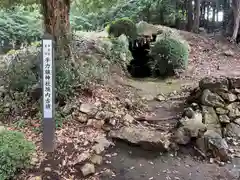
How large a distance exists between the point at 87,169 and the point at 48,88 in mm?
1179

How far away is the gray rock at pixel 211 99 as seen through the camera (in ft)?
16.7

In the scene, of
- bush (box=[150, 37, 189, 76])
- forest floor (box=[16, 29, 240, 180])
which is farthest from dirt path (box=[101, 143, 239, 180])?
bush (box=[150, 37, 189, 76])

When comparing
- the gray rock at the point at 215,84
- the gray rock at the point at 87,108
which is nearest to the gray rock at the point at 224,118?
the gray rock at the point at 215,84

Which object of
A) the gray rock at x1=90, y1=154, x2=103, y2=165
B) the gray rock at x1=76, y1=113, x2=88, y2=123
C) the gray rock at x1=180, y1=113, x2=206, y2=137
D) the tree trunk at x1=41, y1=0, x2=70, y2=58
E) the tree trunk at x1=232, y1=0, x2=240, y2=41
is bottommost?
the gray rock at x1=90, y1=154, x2=103, y2=165

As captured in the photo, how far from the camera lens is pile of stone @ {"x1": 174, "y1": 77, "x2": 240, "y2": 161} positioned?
4.34 metres

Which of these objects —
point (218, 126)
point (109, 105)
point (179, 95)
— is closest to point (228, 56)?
point (179, 95)

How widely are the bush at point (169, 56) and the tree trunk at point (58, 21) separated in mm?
3209

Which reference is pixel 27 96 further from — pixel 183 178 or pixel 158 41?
pixel 158 41

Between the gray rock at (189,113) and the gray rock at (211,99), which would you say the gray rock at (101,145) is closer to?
the gray rock at (189,113)

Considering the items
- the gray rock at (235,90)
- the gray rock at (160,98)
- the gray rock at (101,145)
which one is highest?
the gray rock at (235,90)

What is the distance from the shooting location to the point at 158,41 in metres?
8.11

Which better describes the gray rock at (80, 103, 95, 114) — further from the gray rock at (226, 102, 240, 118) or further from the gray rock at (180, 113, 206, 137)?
the gray rock at (226, 102, 240, 118)

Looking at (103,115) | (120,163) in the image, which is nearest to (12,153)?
(120,163)

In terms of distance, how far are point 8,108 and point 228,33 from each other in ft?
29.8
